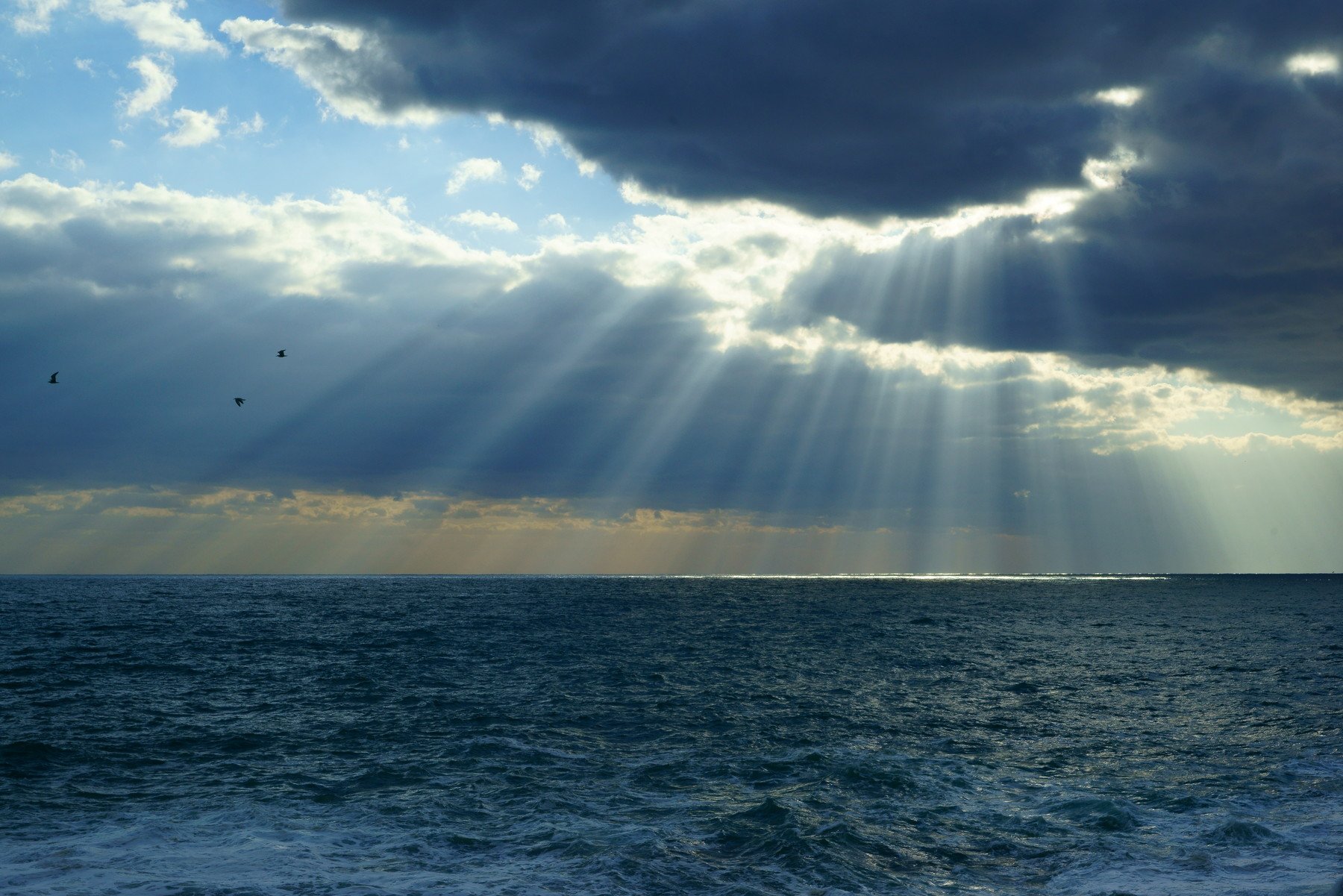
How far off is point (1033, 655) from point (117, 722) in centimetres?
5714

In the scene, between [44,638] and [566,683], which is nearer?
[566,683]

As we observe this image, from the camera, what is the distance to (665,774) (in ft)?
86.0

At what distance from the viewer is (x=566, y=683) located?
4634cm

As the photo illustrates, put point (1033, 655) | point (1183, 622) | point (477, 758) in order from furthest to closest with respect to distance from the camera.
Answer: point (1183, 622) → point (1033, 655) → point (477, 758)

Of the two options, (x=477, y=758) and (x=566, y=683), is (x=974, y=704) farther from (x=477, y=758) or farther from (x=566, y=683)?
(x=477, y=758)

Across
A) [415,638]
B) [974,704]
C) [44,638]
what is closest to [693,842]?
[974,704]

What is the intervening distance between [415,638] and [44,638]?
2874 cm

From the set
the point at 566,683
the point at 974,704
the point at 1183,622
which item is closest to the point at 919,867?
the point at 974,704

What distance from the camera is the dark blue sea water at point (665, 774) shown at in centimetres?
1816

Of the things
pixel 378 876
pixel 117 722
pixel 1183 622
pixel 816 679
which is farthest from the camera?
pixel 1183 622

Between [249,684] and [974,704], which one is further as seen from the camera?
[249,684]

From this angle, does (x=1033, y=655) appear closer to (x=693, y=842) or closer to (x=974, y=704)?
(x=974, y=704)

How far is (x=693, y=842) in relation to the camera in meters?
19.7

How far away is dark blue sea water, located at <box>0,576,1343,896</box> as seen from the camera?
715 inches
